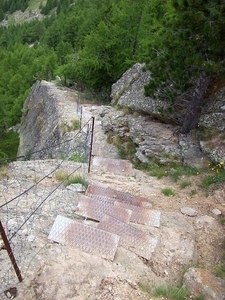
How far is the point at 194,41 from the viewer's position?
9383 millimetres

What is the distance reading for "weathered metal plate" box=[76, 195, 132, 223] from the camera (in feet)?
21.6

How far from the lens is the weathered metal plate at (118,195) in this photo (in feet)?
25.8

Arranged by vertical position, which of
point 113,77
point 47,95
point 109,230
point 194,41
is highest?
point 194,41

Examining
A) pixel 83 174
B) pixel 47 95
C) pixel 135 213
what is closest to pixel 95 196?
pixel 135 213

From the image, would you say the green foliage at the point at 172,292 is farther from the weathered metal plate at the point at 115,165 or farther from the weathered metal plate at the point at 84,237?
the weathered metal plate at the point at 115,165

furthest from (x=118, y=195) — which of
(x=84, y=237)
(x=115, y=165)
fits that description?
(x=115, y=165)

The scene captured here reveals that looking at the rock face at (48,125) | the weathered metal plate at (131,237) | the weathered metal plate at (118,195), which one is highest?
the weathered metal plate at (131,237)

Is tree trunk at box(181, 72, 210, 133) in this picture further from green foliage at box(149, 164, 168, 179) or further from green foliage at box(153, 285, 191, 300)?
green foliage at box(153, 285, 191, 300)

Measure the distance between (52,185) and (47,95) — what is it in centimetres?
1899

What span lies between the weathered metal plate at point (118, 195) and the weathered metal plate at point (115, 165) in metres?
2.53

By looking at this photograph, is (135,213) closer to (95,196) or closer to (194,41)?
(95,196)

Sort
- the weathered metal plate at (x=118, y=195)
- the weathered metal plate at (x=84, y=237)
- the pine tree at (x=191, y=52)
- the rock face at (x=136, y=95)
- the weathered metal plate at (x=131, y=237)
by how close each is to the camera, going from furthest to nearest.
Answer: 1. the rock face at (x=136, y=95)
2. the pine tree at (x=191, y=52)
3. the weathered metal plate at (x=118, y=195)
4. the weathered metal plate at (x=131, y=237)
5. the weathered metal plate at (x=84, y=237)

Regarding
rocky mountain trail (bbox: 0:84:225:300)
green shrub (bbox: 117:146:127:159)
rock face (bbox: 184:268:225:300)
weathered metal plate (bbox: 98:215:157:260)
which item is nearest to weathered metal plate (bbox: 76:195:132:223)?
rocky mountain trail (bbox: 0:84:225:300)

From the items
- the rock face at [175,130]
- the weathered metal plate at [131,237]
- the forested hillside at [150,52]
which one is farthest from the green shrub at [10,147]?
the weathered metal plate at [131,237]
